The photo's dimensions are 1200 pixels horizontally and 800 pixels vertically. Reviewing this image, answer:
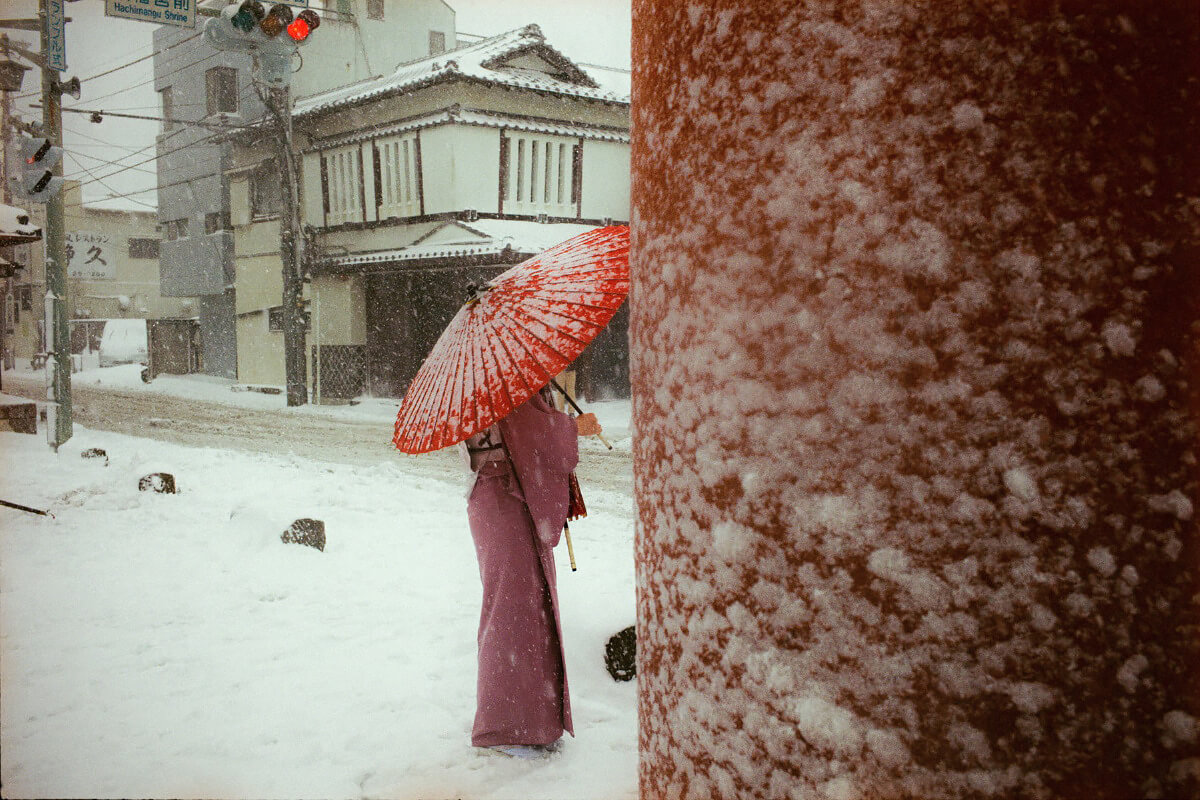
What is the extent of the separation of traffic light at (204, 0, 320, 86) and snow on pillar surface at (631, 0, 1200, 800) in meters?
9.67

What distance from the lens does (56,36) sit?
993 centimetres

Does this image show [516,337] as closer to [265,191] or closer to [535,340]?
[535,340]

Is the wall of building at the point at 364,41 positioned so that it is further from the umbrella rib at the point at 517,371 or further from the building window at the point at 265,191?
the umbrella rib at the point at 517,371

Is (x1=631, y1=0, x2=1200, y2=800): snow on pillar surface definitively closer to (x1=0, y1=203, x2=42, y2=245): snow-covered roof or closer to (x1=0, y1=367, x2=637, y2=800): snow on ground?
(x1=0, y1=367, x2=637, y2=800): snow on ground

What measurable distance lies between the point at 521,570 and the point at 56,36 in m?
10.6

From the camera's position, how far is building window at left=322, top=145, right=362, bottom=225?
19031 mm

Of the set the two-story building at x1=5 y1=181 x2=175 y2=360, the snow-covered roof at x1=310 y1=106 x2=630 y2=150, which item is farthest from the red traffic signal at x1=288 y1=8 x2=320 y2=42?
the two-story building at x1=5 y1=181 x2=175 y2=360

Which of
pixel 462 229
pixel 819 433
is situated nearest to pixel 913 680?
pixel 819 433

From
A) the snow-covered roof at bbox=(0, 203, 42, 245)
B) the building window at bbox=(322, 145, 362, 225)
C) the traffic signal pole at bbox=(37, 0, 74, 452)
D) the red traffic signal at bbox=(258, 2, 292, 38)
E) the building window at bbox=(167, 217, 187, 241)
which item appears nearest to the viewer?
the snow-covered roof at bbox=(0, 203, 42, 245)

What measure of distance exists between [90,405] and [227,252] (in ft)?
20.0

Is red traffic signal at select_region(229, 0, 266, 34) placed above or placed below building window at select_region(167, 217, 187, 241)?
below

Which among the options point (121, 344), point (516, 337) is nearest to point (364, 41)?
point (121, 344)

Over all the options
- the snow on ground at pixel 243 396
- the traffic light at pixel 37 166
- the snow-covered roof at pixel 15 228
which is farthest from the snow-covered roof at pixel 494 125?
the snow-covered roof at pixel 15 228

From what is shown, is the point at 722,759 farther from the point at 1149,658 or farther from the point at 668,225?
the point at 668,225
